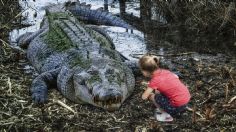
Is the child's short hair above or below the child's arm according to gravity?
above

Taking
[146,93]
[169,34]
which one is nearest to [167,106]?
[146,93]

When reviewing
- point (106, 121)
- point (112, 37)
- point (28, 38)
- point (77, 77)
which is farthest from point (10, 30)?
point (106, 121)

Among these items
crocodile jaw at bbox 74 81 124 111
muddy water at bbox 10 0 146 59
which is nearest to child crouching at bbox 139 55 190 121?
crocodile jaw at bbox 74 81 124 111

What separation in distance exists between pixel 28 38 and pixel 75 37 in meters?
1.20

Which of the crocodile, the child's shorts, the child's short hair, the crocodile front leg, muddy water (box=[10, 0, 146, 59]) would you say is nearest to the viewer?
the child's short hair

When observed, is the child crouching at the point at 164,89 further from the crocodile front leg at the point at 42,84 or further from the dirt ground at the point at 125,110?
the crocodile front leg at the point at 42,84

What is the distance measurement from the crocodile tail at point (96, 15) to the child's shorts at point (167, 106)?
3743 millimetres

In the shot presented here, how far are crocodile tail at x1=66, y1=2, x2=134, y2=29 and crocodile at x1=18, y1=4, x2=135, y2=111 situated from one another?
41.1 inches

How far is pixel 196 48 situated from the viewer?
7375 mm

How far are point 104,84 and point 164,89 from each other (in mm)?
657

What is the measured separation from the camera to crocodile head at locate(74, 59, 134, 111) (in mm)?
4828

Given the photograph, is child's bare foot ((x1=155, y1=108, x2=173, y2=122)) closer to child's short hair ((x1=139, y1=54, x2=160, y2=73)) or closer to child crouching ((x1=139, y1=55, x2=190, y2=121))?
child crouching ((x1=139, y1=55, x2=190, y2=121))

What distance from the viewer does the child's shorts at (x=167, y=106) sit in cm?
488

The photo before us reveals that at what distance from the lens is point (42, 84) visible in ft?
18.6
